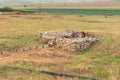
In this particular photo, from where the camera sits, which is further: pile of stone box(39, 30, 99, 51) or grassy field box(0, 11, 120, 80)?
pile of stone box(39, 30, 99, 51)

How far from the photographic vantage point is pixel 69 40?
1215 inches

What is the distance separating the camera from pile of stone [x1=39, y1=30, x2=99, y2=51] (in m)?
30.1

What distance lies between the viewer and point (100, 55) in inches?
1129

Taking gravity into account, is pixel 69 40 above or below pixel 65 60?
above

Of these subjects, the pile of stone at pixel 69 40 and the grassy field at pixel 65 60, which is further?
the pile of stone at pixel 69 40

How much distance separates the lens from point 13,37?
35438 millimetres

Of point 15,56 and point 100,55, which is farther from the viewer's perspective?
point 100,55

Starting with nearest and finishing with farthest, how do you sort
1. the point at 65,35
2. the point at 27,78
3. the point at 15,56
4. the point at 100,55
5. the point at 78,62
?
the point at 27,78
the point at 78,62
the point at 15,56
the point at 100,55
the point at 65,35

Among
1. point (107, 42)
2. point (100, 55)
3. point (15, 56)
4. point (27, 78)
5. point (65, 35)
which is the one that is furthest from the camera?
point (65, 35)

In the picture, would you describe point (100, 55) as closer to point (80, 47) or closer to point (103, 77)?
point (80, 47)

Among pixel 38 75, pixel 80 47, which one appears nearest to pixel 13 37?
pixel 80 47

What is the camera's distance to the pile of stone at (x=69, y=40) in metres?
30.1

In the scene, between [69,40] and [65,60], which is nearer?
[65,60]

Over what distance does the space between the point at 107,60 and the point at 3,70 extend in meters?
7.98
